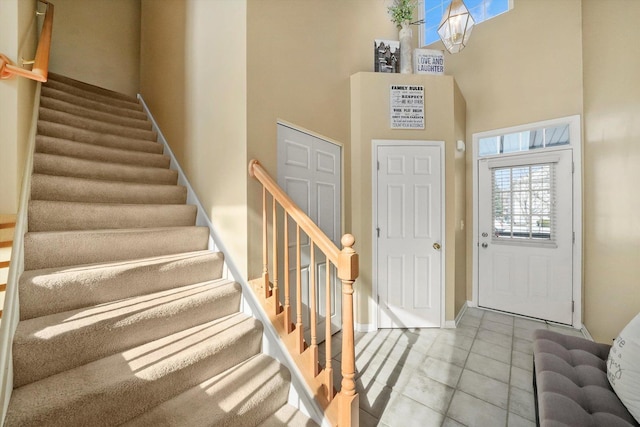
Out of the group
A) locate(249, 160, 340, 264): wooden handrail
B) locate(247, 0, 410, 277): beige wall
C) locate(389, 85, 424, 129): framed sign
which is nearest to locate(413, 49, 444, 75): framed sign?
locate(389, 85, 424, 129): framed sign

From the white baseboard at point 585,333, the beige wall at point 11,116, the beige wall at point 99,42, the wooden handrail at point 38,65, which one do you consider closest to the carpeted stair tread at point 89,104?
the wooden handrail at point 38,65

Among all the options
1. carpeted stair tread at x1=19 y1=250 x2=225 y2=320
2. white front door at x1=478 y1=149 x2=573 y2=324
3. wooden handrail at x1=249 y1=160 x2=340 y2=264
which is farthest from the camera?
white front door at x1=478 y1=149 x2=573 y2=324

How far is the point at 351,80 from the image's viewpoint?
9.41 ft

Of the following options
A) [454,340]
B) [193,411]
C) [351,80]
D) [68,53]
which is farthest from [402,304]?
[68,53]

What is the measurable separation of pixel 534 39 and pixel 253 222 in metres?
3.83

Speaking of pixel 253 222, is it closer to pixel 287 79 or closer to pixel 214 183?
pixel 214 183

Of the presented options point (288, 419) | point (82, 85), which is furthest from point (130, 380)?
point (82, 85)

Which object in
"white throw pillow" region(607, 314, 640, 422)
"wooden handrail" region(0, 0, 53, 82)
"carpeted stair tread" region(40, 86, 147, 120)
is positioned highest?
"carpeted stair tread" region(40, 86, 147, 120)

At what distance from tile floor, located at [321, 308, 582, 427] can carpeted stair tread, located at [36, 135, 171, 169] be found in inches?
96.5

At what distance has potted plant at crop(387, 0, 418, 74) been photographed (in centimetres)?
294

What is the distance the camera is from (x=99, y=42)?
351cm

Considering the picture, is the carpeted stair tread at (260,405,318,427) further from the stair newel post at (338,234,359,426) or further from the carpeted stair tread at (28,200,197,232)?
the carpeted stair tread at (28,200,197,232)

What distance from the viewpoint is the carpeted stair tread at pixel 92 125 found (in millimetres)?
2241

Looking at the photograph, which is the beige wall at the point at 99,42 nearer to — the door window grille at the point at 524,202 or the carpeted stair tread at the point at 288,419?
the carpeted stair tread at the point at 288,419
